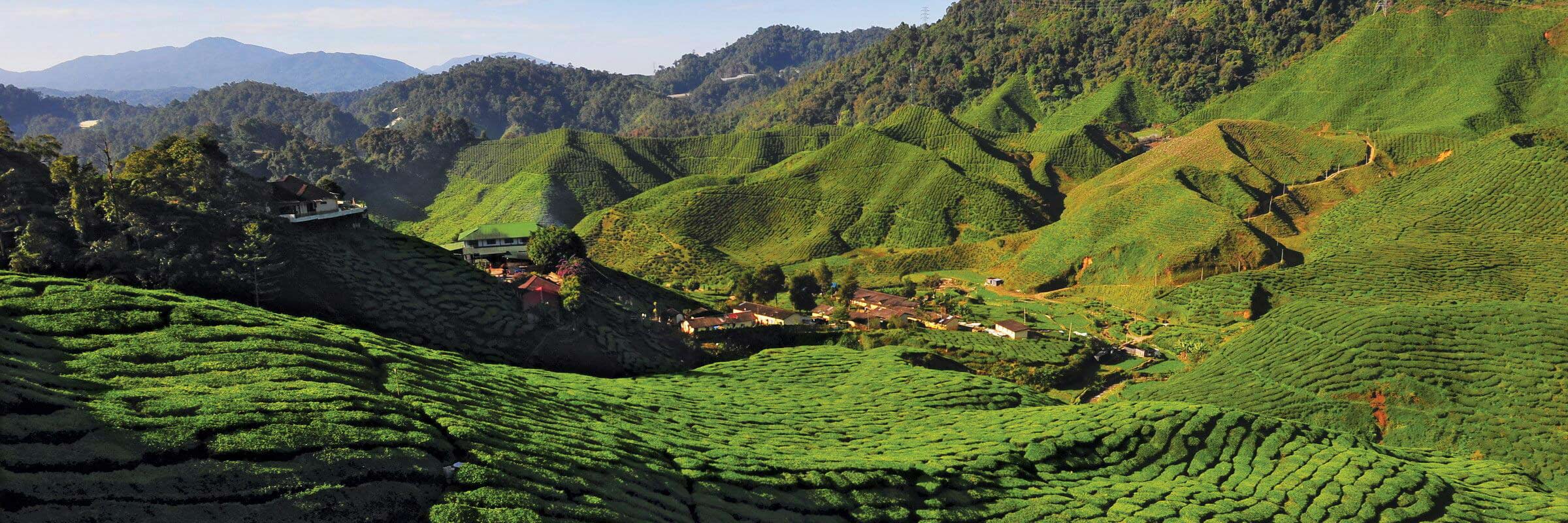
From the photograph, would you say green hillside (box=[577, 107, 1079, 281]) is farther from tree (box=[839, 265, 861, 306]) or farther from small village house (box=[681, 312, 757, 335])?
small village house (box=[681, 312, 757, 335])

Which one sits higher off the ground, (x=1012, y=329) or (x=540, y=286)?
(x=540, y=286)

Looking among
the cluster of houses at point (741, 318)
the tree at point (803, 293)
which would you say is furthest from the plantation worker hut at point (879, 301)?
the cluster of houses at point (741, 318)

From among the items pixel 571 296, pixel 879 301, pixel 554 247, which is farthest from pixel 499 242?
pixel 879 301

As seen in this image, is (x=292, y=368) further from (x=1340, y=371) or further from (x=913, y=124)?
(x=913, y=124)

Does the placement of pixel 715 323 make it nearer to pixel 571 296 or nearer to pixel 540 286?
pixel 540 286

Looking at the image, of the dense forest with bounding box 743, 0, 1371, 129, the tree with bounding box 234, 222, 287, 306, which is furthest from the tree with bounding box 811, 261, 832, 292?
the dense forest with bounding box 743, 0, 1371, 129

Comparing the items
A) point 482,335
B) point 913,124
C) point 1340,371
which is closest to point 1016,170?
point 913,124

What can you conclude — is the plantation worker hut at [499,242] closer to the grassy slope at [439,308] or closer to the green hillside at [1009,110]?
the grassy slope at [439,308]
